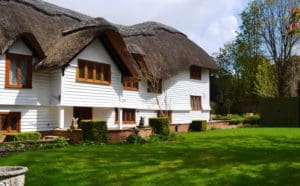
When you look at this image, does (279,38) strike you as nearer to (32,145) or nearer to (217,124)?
(217,124)

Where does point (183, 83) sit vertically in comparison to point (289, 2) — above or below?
below

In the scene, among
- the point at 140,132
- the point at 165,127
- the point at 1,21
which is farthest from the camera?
the point at 165,127

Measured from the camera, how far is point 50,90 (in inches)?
874

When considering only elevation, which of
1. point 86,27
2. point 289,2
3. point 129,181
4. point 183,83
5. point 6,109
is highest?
point 289,2

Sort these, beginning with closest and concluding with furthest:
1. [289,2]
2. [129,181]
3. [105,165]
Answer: [129,181] → [105,165] → [289,2]

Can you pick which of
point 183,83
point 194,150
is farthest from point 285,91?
point 194,150

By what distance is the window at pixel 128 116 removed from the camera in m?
28.3

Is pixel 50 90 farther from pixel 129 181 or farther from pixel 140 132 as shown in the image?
pixel 129 181

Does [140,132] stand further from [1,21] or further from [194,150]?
[1,21]

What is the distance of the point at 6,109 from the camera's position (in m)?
20.4

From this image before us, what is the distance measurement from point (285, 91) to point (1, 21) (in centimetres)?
3614

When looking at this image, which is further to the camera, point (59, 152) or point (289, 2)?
point (289, 2)

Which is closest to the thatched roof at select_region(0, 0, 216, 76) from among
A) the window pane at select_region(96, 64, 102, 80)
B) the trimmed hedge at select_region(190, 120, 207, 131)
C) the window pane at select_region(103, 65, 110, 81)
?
the window pane at select_region(103, 65, 110, 81)

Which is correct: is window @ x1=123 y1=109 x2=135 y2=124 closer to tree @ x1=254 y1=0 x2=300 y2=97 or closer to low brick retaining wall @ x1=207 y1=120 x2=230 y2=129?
low brick retaining wall @ x1=207 y1=120 x2=230 y2=129
